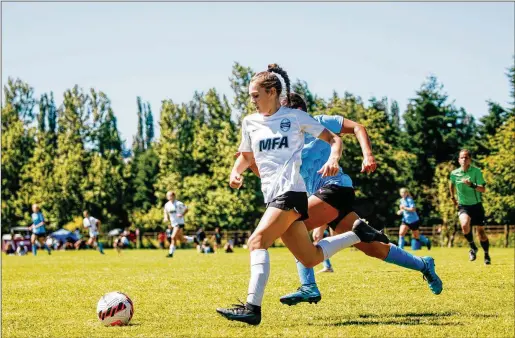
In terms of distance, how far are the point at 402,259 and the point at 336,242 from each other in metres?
1.16

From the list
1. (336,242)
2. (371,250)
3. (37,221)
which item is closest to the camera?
(336,242)

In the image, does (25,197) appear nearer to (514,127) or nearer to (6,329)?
(514,127)

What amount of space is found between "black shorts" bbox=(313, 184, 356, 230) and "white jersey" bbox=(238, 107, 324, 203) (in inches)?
62.7

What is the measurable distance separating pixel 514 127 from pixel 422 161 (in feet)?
50.3

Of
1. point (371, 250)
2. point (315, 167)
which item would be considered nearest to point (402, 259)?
point (371, 250)

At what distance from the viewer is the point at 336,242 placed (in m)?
7.81

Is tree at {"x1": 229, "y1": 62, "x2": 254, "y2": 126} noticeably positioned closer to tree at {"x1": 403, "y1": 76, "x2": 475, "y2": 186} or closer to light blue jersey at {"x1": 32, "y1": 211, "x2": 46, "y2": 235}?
tree at {"x1": 403, "y1": 76, "x2": 475, "y2": 186}

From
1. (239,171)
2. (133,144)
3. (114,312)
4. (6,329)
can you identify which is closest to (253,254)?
(239,171)

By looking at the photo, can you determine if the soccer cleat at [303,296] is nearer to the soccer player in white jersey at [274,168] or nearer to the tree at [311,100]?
the soccer player in white jersey at [274,168]

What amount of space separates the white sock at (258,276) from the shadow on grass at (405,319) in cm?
88

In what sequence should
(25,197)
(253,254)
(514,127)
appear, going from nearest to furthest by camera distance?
(253,254) → (514,127) → (25,197)

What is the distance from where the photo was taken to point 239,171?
745 cm

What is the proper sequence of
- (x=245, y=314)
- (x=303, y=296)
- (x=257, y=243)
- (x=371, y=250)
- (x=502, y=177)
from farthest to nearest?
(x=502, y=177) < (x=371, y=250) < (x=303, y=296) < (x=257, y=243) < (x=245, y=314)

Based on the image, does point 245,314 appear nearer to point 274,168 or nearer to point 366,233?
point 274,168
